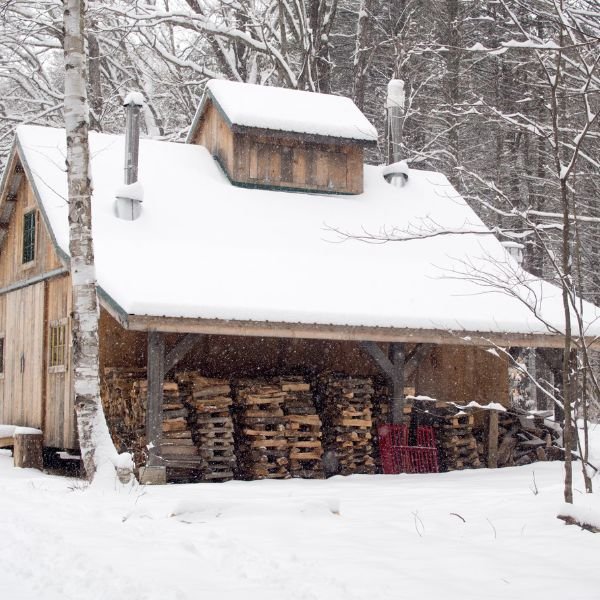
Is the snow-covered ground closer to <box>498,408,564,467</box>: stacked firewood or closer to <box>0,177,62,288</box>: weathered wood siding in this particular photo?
<box>498,408,564,467</box>: stacked firewood

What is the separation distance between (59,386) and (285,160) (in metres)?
5.98

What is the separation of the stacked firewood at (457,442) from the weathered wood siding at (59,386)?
229 inches

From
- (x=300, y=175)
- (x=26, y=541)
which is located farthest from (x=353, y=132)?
(x=26, y=541)

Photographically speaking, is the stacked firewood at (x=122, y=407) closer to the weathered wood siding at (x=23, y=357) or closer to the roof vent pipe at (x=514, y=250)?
the weathered wood siding at (x=23, y=357)

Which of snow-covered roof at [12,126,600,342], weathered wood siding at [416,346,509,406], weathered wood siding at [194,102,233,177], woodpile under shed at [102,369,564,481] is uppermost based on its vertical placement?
weathered wood siding at [194,102,233,177]

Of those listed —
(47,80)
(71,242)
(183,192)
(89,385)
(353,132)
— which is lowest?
(89,385)

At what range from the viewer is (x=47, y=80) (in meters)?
25.5

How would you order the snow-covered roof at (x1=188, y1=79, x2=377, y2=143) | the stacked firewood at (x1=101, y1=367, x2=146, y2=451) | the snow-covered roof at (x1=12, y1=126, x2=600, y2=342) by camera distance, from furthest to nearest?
1. the snow-covered roof at (x1=188, y1=79, x2=377, y2=143)
2. the stacked firewood at (x1=101, y1=367, x2=146, y2=451)
3. the snow-covered roof at (x1=12, y1=126, x2=600, y2=342)

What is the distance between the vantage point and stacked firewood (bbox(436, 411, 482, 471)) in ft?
50.4

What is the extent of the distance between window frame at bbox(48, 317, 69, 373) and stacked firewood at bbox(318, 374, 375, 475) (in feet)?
13.4

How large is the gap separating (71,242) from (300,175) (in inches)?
302

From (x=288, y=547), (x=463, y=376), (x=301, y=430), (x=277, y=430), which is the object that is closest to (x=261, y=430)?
(x=277, y=430)

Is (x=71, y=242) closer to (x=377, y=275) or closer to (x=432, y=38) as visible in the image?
(x=377, y=275)

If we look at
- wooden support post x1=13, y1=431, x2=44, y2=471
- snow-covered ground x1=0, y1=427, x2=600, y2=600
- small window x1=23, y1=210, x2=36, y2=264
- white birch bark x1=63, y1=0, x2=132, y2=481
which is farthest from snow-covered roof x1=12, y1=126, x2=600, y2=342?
wooden support post x1=13, y1=431, x2=44, y2=471
